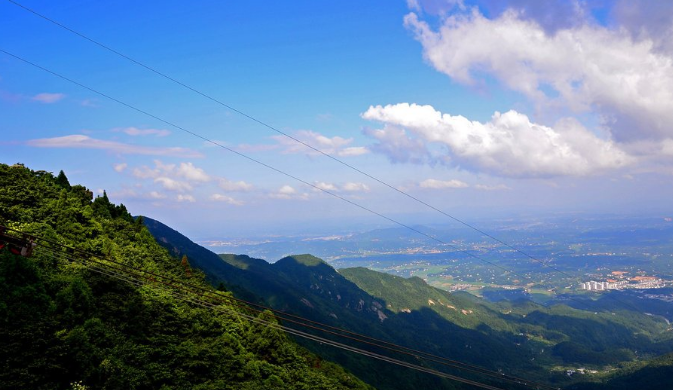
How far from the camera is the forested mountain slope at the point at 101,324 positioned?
26141 mm

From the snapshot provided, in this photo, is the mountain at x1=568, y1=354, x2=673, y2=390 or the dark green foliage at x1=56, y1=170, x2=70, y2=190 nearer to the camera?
the dark green foliage at x1=56, y1=170, x2=70, y2=190

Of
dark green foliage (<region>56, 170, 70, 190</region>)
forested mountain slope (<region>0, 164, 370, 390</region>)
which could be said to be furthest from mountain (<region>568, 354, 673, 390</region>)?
dark green foliage (<region>56, 170, 70, 190</region>)

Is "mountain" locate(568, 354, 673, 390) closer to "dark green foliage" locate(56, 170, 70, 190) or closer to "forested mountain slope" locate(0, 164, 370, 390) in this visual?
"forested mountain slope" locate(0, 164, 370, 390)

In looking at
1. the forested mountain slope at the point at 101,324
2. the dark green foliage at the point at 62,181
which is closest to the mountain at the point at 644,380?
the forested mountain slope at the point at 101,324

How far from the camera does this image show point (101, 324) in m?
31.3

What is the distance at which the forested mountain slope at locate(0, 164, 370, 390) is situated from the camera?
85.8 ft

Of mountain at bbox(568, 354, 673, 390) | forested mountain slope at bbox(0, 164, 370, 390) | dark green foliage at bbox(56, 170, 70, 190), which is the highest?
dark green foliage at bbox(56, 170, 70, 190)

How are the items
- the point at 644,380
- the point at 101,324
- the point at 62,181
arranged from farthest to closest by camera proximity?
the point at 644,380 → the point at 62,181 → the point at 101,324

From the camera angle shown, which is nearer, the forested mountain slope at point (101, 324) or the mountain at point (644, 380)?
the forested mountain slope at point (101, 324)

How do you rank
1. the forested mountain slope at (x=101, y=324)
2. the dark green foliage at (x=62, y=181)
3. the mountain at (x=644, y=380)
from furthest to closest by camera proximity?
the mountain at (x=644, y=380), the dark green foliage at (x=62, y=181), the forested mountain slope at (x=101, y=324)

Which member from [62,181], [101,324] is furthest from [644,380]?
[62,181]

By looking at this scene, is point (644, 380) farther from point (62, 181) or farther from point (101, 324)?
point (62, 181)

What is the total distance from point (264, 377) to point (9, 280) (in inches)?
973

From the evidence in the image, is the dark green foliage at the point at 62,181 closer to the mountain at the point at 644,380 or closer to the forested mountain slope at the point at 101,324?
the forested mountain slope at the point at 101,324
